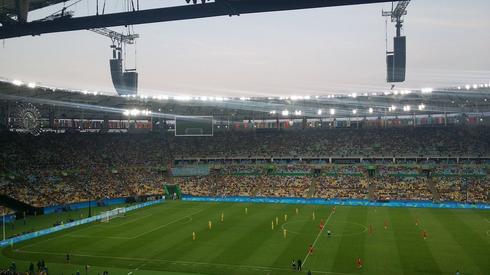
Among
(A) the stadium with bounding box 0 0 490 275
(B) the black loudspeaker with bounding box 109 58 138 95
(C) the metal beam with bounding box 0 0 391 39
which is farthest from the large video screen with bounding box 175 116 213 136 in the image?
(C) the metal beam with bounding box 0 0 391 39

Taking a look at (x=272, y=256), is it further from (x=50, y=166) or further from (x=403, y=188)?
(x=50, y=166)

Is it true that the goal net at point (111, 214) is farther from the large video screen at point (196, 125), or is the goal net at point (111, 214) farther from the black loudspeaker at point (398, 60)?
the black loudspeaker at point (398, 60)

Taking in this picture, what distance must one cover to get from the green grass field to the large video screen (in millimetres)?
18005

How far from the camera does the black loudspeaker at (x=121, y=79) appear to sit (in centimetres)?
2253

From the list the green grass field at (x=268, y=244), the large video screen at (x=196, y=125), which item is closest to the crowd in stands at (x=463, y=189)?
the green grass field at (x=268, y=244)

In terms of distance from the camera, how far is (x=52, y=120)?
79.5 metres

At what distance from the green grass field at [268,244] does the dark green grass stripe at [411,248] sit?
68 millimetres

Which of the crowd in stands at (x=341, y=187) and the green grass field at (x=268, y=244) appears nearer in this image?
the green grass field at (x=268, y=244)

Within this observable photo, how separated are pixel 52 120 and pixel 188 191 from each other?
30673 mm

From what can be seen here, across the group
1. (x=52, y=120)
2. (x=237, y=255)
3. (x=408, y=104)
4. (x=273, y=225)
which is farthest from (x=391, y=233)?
(x=52, y=120)

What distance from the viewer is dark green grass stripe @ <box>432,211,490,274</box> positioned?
32.0 meters

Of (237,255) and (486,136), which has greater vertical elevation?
(486,136)

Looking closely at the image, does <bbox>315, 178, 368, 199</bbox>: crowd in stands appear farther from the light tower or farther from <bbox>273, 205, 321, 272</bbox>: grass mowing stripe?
the light tower

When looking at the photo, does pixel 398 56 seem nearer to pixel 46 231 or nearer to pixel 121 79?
pixel 121 79
